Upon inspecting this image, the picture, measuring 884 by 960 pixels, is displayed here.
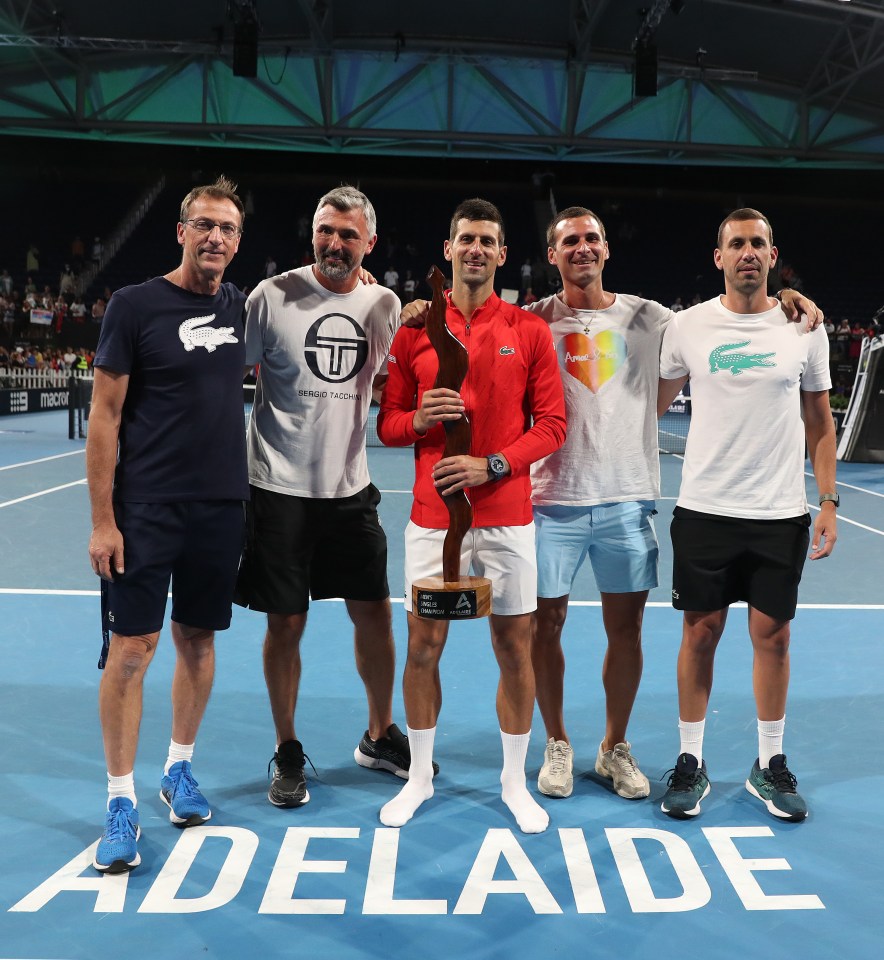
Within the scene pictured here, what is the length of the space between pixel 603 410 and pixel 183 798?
2.11m

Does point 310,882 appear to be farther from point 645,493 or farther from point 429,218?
point 429,218

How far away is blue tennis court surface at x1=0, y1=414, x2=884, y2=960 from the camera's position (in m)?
2.72

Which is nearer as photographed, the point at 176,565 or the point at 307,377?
the point at 176,565

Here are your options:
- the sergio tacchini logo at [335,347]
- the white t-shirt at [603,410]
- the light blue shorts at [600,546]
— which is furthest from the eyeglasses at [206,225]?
the light blue shorts at [600,546]

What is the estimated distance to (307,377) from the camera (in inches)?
144

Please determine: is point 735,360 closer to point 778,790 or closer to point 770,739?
point 770,739

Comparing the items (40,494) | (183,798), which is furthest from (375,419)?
(183,798)

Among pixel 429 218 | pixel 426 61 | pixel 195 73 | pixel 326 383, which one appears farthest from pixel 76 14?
pixel 326 383

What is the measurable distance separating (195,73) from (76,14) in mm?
→ 3145

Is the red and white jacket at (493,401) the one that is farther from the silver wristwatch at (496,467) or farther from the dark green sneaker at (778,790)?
the dark green sneaker at (778,790)

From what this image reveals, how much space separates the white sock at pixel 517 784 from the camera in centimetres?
339

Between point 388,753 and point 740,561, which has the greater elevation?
point 740,561

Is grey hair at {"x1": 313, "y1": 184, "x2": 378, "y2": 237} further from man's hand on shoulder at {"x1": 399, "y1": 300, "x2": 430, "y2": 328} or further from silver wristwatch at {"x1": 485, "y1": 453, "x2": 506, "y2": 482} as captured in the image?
silver wristwatch at {"x1": 485, "y1": 453, "x2": 506, "y2": 482}

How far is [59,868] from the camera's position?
3045 mm
